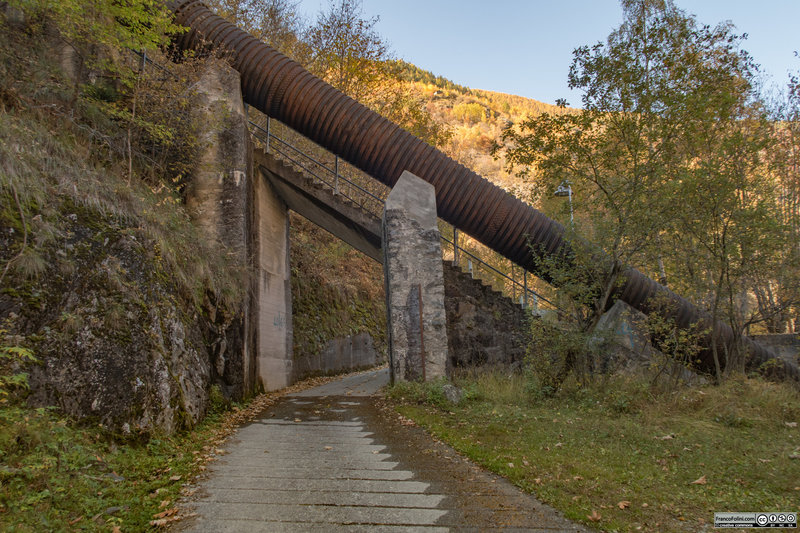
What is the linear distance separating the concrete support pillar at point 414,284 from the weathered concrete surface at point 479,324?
188 centimetres

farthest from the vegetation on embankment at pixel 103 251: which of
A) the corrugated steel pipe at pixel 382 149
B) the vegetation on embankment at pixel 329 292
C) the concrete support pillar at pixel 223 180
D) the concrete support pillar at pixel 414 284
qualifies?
the vegetation on embankment at pixel 329 292

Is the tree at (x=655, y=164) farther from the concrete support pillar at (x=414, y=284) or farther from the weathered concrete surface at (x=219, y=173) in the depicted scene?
the weathered concrete surface at (x=219, y=173)

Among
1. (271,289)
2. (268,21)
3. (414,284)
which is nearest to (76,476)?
(414,284)

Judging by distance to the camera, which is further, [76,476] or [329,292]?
[329,292]

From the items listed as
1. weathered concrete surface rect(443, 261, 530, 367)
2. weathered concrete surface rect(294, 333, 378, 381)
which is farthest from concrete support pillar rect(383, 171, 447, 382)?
weathered concrete surface rect(294, 333, 378, 381)

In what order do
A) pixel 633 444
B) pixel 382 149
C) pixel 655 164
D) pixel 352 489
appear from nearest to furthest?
pixel 352 489 < pixel 633 444 < pixel 655 164 < pixel 382 149

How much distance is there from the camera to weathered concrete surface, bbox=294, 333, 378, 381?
13902 millimetres

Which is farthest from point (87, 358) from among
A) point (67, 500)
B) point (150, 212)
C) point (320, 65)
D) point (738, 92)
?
point (320, 65)

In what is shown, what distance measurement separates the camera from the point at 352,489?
174 inches

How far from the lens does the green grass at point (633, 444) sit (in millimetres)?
4078

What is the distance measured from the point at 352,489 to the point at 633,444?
3599mm

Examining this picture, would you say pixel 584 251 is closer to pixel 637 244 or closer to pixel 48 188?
pixel 637 244

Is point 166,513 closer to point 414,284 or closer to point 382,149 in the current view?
→ point 414,284

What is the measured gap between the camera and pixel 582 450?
222 inches
